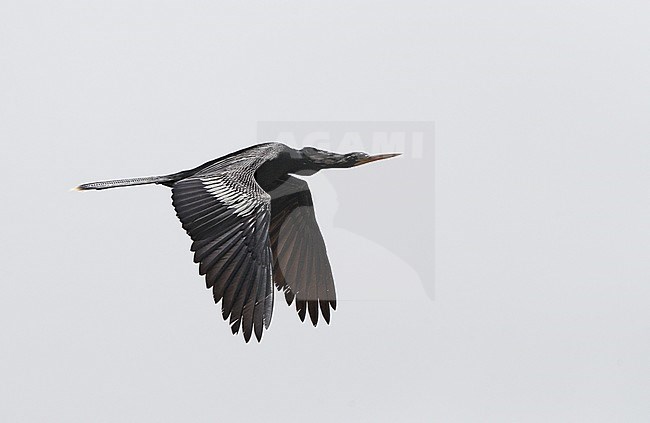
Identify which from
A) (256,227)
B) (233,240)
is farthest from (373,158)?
(233,240)

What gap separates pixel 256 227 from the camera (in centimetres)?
1343

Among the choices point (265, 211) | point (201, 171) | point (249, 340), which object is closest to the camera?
point (249, 340)

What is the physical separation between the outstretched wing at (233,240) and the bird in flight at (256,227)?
0.01 metres

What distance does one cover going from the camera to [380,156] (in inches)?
603

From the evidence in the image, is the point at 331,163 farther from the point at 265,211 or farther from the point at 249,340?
the point at 249,340

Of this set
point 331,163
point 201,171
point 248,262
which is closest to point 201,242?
point 248,262

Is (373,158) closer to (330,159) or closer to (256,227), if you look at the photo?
(330,159)

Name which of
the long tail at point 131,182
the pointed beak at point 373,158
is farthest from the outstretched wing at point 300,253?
the long tail at point 131,182

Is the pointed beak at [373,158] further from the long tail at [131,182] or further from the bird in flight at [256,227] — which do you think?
the long tail at [131,182]

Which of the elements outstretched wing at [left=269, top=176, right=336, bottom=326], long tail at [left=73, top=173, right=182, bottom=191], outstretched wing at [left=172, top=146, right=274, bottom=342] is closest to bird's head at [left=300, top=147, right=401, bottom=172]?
outstretched wing at [left=269, top=176, right=336, bottom=326]

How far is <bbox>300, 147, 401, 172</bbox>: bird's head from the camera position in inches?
614

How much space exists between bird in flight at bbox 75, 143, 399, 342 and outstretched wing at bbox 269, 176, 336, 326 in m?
0.01

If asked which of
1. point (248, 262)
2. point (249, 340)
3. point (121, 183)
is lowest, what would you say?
point (249, 340)

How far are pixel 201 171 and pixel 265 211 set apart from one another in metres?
1.76
